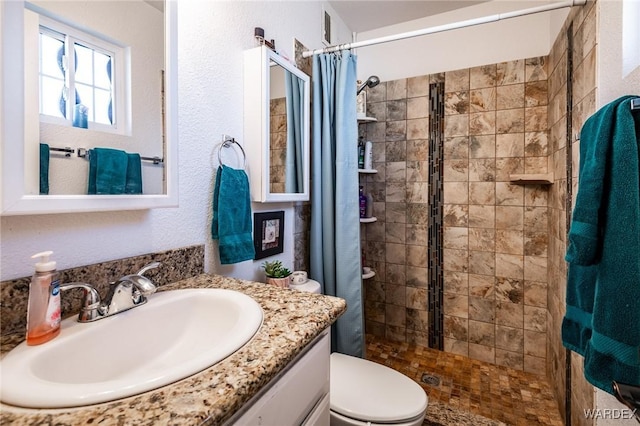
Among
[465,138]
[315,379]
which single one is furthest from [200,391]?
[465,138]

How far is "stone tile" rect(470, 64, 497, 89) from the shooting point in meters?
2.04

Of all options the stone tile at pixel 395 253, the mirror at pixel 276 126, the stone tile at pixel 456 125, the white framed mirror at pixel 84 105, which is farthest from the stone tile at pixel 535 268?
the white framed mirror at pixel 84 105

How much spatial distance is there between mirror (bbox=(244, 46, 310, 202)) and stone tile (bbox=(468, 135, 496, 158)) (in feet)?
4.03

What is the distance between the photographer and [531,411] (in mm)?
1615

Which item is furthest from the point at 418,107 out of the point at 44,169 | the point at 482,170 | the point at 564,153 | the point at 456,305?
the point at 44,169

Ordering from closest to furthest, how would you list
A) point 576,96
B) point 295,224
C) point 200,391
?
1. point 200,391
2. point 576,96
3. point 295,224

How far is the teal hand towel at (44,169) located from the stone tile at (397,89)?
7.13 feet

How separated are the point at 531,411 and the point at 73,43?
246cm

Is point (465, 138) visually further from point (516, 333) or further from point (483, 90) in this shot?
point (516, 333)

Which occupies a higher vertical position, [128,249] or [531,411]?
[128,249]

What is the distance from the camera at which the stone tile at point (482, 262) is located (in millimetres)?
2086

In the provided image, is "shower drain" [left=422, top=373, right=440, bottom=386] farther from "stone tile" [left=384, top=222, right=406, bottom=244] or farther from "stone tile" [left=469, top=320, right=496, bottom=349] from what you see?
"stone tile" [left=384, top=222, right=406, bottom=244]

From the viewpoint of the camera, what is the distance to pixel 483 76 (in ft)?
6.78

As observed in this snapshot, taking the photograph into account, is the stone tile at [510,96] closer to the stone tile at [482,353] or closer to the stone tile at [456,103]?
the stone tile at [456,103]
